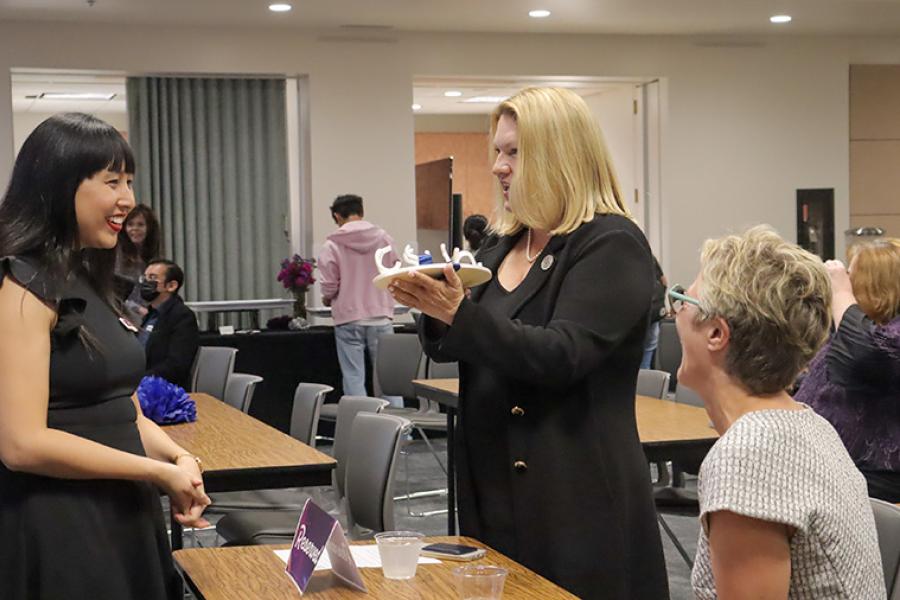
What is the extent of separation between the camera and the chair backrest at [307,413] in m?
5.03

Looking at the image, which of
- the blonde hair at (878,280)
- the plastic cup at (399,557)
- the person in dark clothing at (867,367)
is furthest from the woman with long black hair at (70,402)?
the blonde hair at (878,280)

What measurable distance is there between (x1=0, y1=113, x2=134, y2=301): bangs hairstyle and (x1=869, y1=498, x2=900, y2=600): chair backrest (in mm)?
1501

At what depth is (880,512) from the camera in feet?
7.65

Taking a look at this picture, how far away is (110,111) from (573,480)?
46.1 ft

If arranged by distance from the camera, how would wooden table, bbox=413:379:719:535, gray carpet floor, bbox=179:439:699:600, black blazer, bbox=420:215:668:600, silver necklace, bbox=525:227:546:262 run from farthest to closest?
gray carpet floor, bbox=179:439:699:600
wooden table, bbox=413:379:719:535
silver necklace, bbox=525:227:546:262
black blazer, bbox=420:215:668:600

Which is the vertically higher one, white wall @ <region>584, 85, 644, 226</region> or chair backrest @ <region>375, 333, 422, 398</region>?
white wall @ <region>584, 85, 644, 226</region>

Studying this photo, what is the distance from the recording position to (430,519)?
6.47m

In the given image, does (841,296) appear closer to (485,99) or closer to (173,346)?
(173,346)

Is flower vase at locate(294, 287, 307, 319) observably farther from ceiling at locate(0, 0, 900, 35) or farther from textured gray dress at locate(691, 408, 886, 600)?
textured gray dress at locate(691, 408, 886, 600)

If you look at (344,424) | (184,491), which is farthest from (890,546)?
(344,424)

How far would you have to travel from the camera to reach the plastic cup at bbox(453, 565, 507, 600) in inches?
79.7

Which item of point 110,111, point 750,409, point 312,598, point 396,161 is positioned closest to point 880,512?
point 750,409

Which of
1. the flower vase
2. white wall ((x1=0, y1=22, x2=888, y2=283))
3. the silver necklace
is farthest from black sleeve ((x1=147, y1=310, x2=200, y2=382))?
the silver necklace

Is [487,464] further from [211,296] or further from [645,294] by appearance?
[211,296]
